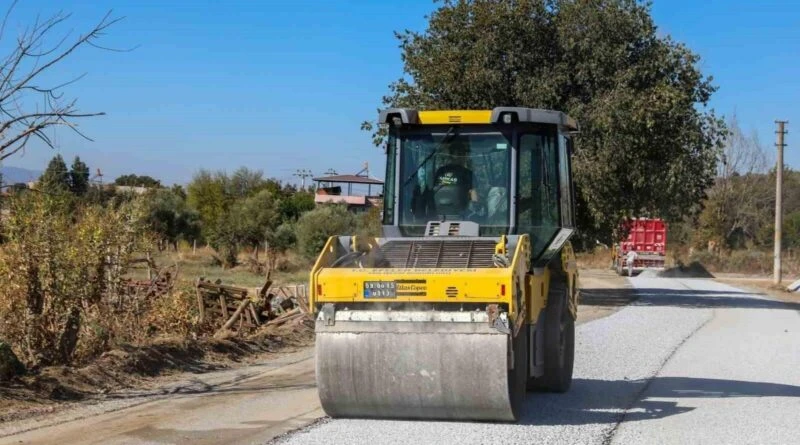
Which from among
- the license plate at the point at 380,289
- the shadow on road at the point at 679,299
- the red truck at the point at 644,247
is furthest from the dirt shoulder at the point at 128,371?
the red truck at the point at 644,247

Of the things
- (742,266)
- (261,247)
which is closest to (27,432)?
(261,247)

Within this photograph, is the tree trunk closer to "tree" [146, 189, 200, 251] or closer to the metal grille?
the metal grille

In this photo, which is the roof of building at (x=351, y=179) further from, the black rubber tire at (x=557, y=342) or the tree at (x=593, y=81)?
the black rubber tire at (x=557, y=342)

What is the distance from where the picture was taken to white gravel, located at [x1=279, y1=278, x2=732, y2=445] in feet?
26.2

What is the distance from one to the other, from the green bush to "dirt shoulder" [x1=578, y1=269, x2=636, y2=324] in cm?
1251

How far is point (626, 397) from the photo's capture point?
10.6 meters

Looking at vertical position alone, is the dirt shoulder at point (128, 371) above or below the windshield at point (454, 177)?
below

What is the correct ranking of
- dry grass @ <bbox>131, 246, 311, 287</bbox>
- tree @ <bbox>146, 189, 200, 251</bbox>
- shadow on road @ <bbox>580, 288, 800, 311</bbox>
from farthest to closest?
tree @ <bbox>146, 189, 200, 251</bbox>
dry grass @ <bbox>131, 246, 311, 287</bbox>
shadow on road @ <bbox>580, 288, 800, 311</bbox>

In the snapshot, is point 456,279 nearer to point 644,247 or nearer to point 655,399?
point 655,399

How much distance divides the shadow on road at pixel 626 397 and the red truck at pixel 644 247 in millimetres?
42029

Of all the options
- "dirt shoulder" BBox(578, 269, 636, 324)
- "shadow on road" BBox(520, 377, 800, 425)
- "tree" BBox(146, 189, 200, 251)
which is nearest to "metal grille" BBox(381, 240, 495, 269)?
"shadow on road" BBox(520, 377, 800, 425)

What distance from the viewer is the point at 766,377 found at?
1266cm

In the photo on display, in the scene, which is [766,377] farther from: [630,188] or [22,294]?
[630,188]

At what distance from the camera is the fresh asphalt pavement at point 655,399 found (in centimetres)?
822
